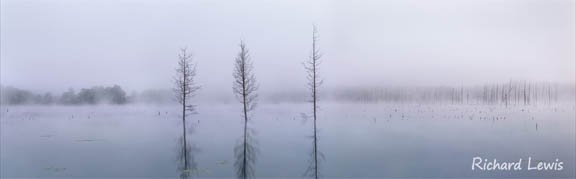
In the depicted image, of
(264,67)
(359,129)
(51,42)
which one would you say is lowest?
(359,129)

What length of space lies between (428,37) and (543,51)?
23.5 inches

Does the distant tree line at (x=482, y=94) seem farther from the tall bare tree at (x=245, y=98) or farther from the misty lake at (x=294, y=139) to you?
the tall bare tree at (x=245, y=98)

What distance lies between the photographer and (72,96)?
5.81 feet

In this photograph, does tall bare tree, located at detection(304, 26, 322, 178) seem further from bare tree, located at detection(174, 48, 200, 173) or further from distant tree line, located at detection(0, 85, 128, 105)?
distant tree line, located at detection(0, 85, 128, 105)

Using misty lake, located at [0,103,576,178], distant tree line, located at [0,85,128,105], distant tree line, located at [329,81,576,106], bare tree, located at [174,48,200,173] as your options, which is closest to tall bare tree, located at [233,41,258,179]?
misty lake, located at [0,103,576,178]

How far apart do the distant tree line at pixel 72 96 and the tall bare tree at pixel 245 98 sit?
0.57 meters

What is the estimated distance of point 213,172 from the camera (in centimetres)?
183

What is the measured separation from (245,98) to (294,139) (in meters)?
0.33

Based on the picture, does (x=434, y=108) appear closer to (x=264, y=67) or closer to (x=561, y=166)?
(x=561, y=166)

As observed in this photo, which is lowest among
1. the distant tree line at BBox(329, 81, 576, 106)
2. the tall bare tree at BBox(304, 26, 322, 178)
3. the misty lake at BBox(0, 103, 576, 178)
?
the misty lake at BBox(0, 103, 576, 178)

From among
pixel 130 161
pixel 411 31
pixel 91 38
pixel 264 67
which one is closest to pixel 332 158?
pixel 264 67

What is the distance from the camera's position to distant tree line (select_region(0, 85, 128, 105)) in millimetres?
1763

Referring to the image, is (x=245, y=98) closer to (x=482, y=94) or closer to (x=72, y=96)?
(x=72, y=96)

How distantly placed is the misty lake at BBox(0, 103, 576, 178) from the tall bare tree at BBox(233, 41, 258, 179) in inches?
1.4
